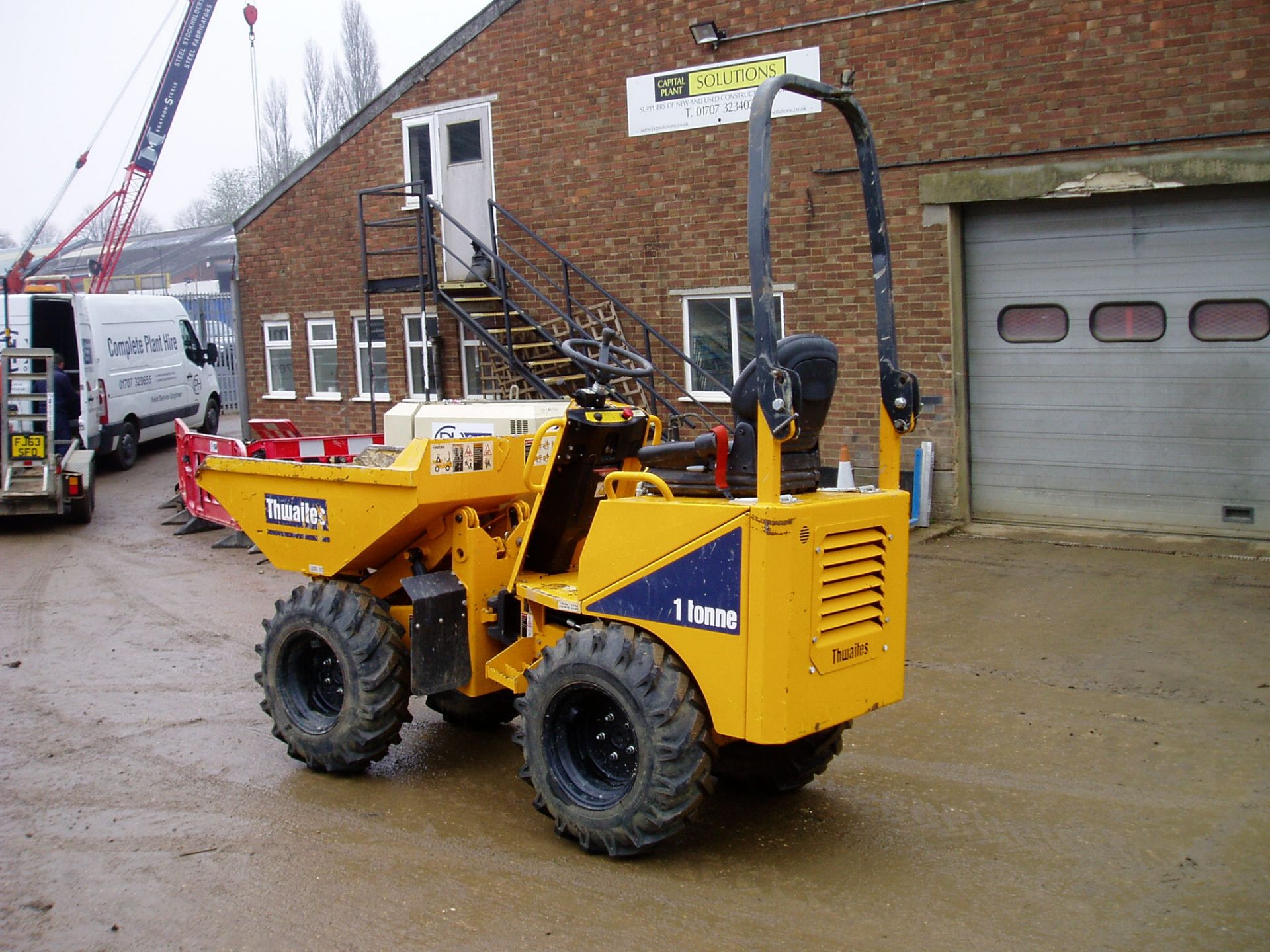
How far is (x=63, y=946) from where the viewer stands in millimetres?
4402

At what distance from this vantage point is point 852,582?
4820 millimetres

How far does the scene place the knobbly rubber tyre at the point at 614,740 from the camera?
15.4ft

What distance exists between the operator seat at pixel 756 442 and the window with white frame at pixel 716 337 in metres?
8.68

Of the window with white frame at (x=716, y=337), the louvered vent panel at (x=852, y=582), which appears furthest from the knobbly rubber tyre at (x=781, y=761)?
the window with white frame at (x=716, y=337)

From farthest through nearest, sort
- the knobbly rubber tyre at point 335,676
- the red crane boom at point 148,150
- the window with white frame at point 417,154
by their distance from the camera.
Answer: the red crane boom at point 148,150 < the window with white frame at point 417,154 < the knobbly rubber tyre at point 335,676


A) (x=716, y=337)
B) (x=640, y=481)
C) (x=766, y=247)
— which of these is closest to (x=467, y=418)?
(x=716, y=337)

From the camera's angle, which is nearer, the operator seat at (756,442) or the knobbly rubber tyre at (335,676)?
the operator seat at (756,442)

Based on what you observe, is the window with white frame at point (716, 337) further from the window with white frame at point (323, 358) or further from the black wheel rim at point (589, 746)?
the black wheel rim at point (589, 746)

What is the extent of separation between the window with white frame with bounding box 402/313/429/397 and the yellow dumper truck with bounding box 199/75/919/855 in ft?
34.1

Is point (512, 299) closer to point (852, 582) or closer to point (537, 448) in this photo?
point (537, 448)

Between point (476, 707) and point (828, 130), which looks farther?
point (828, 130)

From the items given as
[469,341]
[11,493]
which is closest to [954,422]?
[469,341]

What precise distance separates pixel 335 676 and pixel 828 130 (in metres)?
8.68

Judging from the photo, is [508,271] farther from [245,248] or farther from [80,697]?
[80,697]
